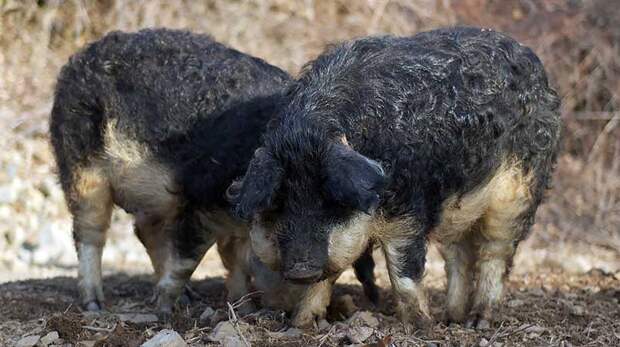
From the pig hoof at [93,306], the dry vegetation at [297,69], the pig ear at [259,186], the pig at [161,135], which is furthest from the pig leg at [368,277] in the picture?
the pig ear at [259,186]

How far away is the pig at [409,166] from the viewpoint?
5297 millimetres

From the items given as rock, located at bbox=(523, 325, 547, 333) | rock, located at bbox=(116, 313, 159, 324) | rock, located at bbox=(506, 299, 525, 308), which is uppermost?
rock, located at bbox=(523, 325, 547, 333)

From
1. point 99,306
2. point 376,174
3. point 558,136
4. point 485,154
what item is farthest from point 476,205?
point 99,306

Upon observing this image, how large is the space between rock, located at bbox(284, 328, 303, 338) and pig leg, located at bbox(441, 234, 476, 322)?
4.73ft

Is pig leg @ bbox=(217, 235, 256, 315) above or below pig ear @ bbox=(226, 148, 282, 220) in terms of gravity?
below

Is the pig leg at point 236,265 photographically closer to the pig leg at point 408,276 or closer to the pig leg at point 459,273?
the pig leg at point 459,273

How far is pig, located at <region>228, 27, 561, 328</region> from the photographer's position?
5297mm

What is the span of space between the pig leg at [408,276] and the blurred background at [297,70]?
4970mm

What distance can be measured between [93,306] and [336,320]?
6.96ft

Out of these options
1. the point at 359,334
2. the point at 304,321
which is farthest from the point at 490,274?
the point at 359,334

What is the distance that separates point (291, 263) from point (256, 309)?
2168 millimetres

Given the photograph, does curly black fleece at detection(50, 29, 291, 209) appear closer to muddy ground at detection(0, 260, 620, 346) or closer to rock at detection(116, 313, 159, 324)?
rock at detection(116, 313, 159, 324)

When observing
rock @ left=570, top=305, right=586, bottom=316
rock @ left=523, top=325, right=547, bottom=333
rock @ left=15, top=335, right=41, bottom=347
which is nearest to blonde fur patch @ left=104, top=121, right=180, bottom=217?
rock @ left=15, top=335, right=41, bottom=347

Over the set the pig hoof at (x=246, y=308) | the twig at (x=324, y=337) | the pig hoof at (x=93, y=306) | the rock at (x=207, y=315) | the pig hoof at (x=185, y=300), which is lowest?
the pig hoof at (x=185, y=300)
